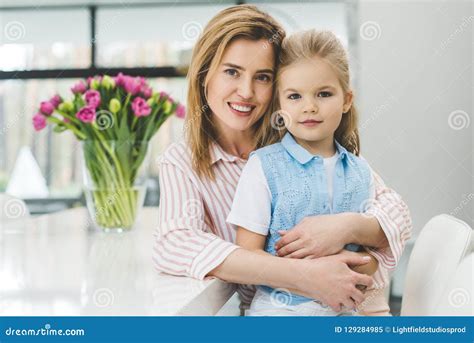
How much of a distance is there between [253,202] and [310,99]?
14cm

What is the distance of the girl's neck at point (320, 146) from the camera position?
78 centimetres

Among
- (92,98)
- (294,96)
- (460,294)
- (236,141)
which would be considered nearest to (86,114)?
(92,98)

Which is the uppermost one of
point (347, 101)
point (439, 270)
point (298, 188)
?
point (347, 101)

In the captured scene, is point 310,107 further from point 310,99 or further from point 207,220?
point 207,220

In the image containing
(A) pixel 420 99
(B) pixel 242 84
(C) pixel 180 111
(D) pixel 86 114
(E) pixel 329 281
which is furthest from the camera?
(C) pixel 180 111

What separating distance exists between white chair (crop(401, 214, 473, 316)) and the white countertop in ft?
0.87

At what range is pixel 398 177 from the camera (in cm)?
91

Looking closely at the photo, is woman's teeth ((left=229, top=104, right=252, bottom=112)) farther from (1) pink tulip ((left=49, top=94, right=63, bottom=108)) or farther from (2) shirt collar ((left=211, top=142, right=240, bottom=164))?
(1) pink tulip ((left=49, top=94, right=63, bottom=108))

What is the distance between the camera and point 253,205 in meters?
0.74

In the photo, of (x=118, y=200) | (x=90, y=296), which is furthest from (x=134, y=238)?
(x=90, y=296)

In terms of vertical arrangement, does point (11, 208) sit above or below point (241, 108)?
below

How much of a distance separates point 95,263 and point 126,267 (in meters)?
0.06

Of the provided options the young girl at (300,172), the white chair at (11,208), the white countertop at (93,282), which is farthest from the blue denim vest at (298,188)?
the white chair at (11,208)

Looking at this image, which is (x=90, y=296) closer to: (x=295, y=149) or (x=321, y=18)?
(x=295, y=149)
